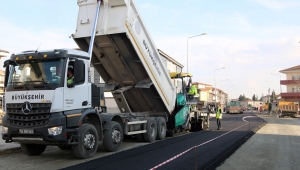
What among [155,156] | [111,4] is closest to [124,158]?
[155,156]

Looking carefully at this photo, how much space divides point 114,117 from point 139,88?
7.25ft

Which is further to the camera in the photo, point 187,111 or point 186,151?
point 187,111

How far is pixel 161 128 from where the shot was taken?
12.3 metres

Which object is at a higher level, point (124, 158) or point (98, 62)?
point (98, 62)

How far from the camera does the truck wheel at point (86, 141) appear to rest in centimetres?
764

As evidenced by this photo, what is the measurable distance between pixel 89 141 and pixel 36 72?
2256 mm

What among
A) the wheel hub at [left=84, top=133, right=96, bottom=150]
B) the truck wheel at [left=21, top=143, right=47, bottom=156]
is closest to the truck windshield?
the wheel hub at [left=84, top=133, right=96, bottom=150]

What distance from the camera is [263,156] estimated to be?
8.39 m

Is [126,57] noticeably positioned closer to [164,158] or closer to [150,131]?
[150,131]

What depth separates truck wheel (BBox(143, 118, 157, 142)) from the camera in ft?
37.0

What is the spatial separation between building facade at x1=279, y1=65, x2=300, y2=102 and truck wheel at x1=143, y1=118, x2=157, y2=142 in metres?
55.2

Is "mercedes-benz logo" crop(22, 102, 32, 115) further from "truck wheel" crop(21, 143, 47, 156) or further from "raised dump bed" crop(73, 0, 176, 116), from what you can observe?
"raised dump bed" crop(73, 0, 176, 116)

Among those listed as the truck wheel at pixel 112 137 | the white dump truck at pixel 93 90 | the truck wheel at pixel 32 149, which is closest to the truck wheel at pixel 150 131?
the white dump truck at pixel 93 90

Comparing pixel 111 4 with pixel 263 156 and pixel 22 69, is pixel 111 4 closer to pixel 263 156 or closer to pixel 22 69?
pixel 22 69
